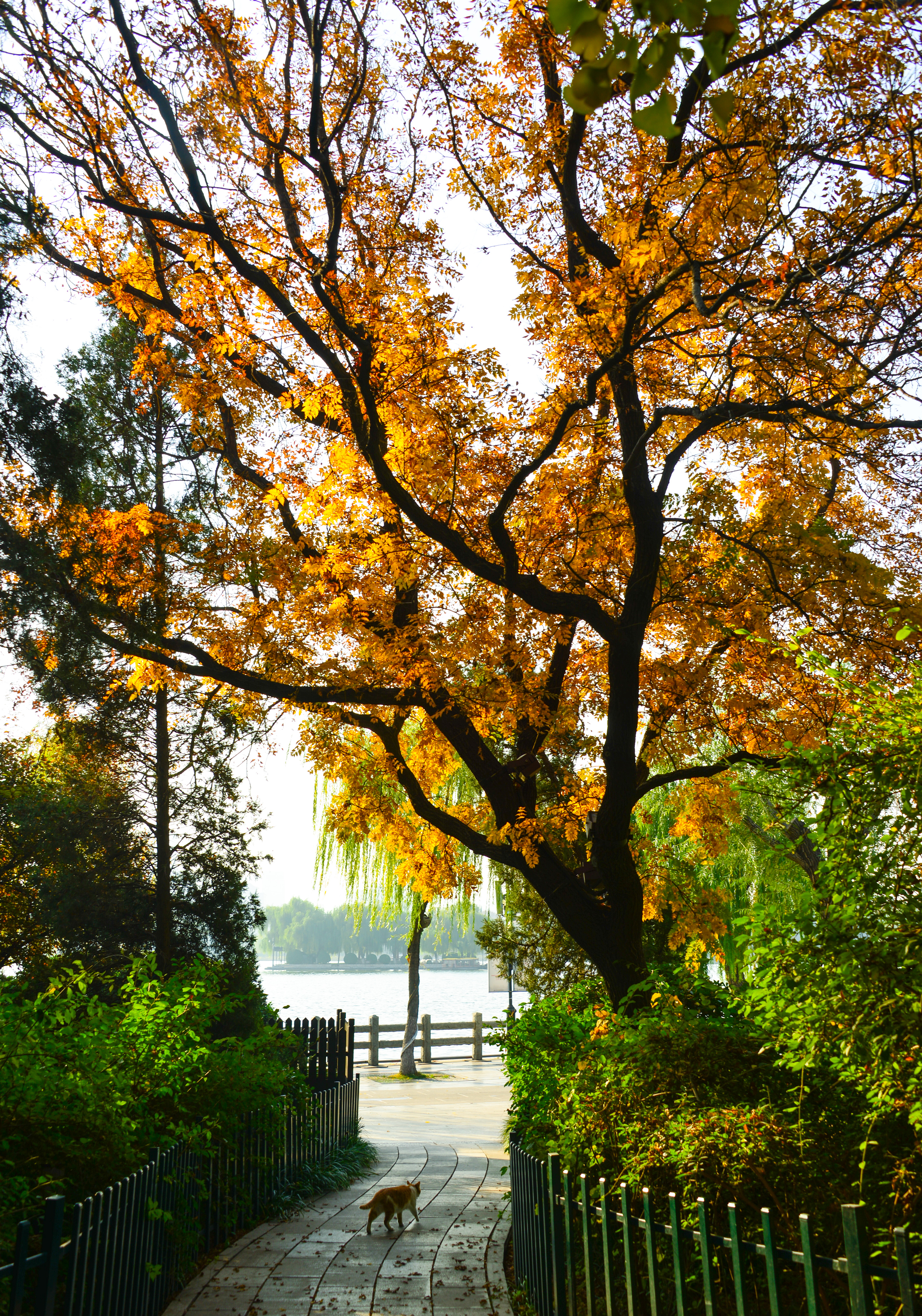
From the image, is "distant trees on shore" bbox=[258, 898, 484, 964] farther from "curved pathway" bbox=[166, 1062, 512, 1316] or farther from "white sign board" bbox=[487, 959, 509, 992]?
"curved pathway" bbox=[166, 1062, 512, 1316]

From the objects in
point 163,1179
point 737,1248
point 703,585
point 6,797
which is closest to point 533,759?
point 703,585

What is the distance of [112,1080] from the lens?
16.1ft

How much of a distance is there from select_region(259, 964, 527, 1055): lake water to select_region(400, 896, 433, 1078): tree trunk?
4.09 meters

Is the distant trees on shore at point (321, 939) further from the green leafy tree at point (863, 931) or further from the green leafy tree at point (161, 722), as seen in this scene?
the green leafy tree at point (863, 931)

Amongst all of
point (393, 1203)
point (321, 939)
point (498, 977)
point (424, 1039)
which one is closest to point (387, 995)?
point (321, 939)

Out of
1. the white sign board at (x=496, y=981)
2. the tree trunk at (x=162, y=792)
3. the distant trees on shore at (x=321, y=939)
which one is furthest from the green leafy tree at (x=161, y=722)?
the distant trees on shore at (x=321, y=939)

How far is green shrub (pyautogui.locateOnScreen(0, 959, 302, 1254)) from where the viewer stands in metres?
4.21

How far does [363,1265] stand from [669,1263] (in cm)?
334

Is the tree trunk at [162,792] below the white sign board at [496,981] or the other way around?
the other way around

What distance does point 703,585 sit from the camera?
9.10 meters

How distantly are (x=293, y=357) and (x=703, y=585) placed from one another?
4737 millimetres

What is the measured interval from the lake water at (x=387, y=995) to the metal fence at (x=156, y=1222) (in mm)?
19908

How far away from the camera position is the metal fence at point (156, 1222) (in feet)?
10.7

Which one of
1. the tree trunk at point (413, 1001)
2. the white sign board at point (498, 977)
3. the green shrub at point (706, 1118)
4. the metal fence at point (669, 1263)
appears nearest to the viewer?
the metal fence at point (669, 1263)
